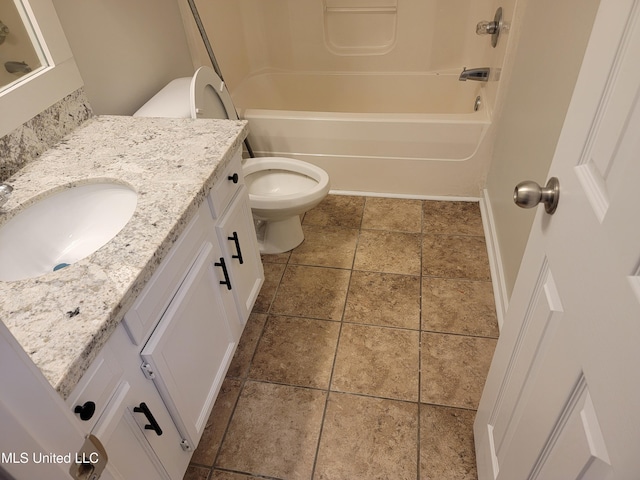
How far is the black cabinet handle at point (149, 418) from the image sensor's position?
0.91m

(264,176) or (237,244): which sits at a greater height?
(237,244)

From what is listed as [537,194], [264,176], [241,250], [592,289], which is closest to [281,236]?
[264,176]

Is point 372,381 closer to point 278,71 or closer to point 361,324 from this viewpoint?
point 361,324

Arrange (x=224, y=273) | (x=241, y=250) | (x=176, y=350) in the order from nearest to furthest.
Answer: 1. (x=176, y=350)
2. (x=224, y=273)
3. (x=241, y=250)

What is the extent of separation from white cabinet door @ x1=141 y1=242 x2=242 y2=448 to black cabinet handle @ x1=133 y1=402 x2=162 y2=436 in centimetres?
8

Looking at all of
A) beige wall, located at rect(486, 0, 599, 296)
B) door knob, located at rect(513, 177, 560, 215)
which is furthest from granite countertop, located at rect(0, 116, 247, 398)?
beige wall, located at rect(486, 0, 599, 296)

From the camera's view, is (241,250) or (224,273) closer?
(224,273)

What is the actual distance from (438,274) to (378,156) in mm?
738

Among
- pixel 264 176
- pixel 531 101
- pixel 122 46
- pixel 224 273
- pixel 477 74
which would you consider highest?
pixel 122 46

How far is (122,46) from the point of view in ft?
5.33

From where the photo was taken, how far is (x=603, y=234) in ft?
1.83

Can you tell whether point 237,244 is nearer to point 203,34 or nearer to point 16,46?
point 16,46

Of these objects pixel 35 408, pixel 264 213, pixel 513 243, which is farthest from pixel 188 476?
pixel 513 243

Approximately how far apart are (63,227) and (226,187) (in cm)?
45
